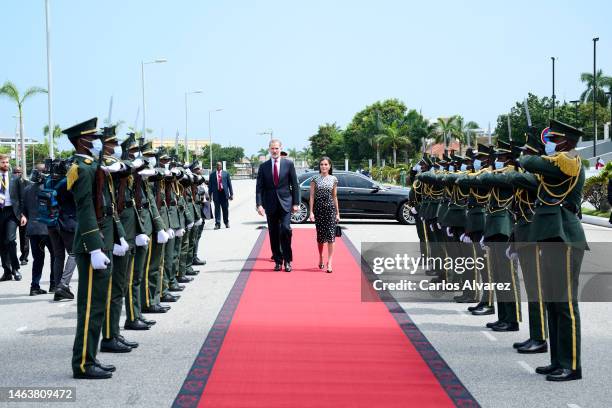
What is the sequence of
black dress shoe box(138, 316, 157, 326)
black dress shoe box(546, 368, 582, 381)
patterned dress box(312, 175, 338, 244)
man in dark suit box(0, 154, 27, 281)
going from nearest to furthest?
black dress shoe box(546, 368, 582, 381)
black dress shoe box(138, 316, 157, 326)
man in dark suit box(0, 154, 27, 281)
patterned dress box(312, 175, 338, 244)

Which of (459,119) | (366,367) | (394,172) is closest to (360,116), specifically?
(459,119)

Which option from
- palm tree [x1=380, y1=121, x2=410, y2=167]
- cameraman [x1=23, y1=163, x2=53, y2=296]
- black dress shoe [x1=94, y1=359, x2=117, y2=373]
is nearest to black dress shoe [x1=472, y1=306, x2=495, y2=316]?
black dress shoe [x1=94, y1=359, x2=117, y2=373]

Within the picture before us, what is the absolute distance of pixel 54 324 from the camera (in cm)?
854

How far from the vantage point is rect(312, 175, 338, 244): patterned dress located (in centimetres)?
1263

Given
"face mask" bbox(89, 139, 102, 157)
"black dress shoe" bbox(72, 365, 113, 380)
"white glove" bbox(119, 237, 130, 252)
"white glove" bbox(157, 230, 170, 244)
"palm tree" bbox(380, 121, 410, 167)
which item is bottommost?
"black dress shoe" bbox(72, 365, 113, 380)

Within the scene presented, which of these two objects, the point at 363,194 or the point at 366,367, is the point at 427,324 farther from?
the point at 363,194

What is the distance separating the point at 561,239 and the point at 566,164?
0.57 metres

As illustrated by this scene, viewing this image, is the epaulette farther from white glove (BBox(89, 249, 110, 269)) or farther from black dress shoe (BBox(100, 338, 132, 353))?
black dress shoe (BBox(100, 338, 132, 353))

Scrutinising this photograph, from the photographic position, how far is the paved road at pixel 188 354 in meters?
5.79

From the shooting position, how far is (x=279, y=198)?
1277cm

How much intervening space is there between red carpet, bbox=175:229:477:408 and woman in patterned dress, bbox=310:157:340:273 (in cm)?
172

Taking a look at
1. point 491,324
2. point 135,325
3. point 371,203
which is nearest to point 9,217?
point 135,325

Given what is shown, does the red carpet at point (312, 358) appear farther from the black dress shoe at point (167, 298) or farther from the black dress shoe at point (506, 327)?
the black dress shoe at point (506, 327)

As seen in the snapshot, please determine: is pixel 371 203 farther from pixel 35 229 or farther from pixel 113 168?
pixel 113 168
